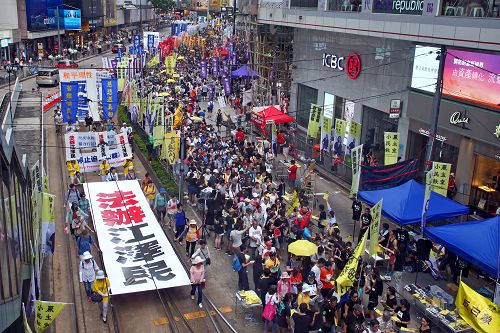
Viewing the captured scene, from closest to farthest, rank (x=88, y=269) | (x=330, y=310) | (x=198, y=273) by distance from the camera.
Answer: (x=330, y=310) < (x=88, y=269) < (x=198, y=273)

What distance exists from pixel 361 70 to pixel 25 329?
20.9 m

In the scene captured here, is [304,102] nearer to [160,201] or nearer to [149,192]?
[149,192]

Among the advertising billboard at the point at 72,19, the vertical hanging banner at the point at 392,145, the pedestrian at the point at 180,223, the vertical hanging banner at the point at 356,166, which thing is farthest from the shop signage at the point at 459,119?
the advertising billboard at the point at 72,19

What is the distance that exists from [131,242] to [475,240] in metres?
8.67

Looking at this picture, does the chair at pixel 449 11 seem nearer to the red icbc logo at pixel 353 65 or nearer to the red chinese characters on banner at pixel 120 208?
the red icbc logo at pixel 353 65

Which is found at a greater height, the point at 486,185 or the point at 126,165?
the point at 486,185

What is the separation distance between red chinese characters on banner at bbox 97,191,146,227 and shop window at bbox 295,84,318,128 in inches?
628

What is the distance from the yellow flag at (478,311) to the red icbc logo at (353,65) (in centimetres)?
1659

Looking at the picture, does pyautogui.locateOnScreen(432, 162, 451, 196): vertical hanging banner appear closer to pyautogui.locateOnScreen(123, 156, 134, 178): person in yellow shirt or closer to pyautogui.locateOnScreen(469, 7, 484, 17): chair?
pyautogui.locateOnScreen(469, 7, 484, 17): chair

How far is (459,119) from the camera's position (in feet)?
64.7

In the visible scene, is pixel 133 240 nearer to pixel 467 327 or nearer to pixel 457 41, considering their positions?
pixel 467 327

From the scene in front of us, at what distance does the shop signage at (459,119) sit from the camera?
19.4 metres

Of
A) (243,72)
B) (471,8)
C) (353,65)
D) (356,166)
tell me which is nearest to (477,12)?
(471,8)

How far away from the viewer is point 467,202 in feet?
65.2
